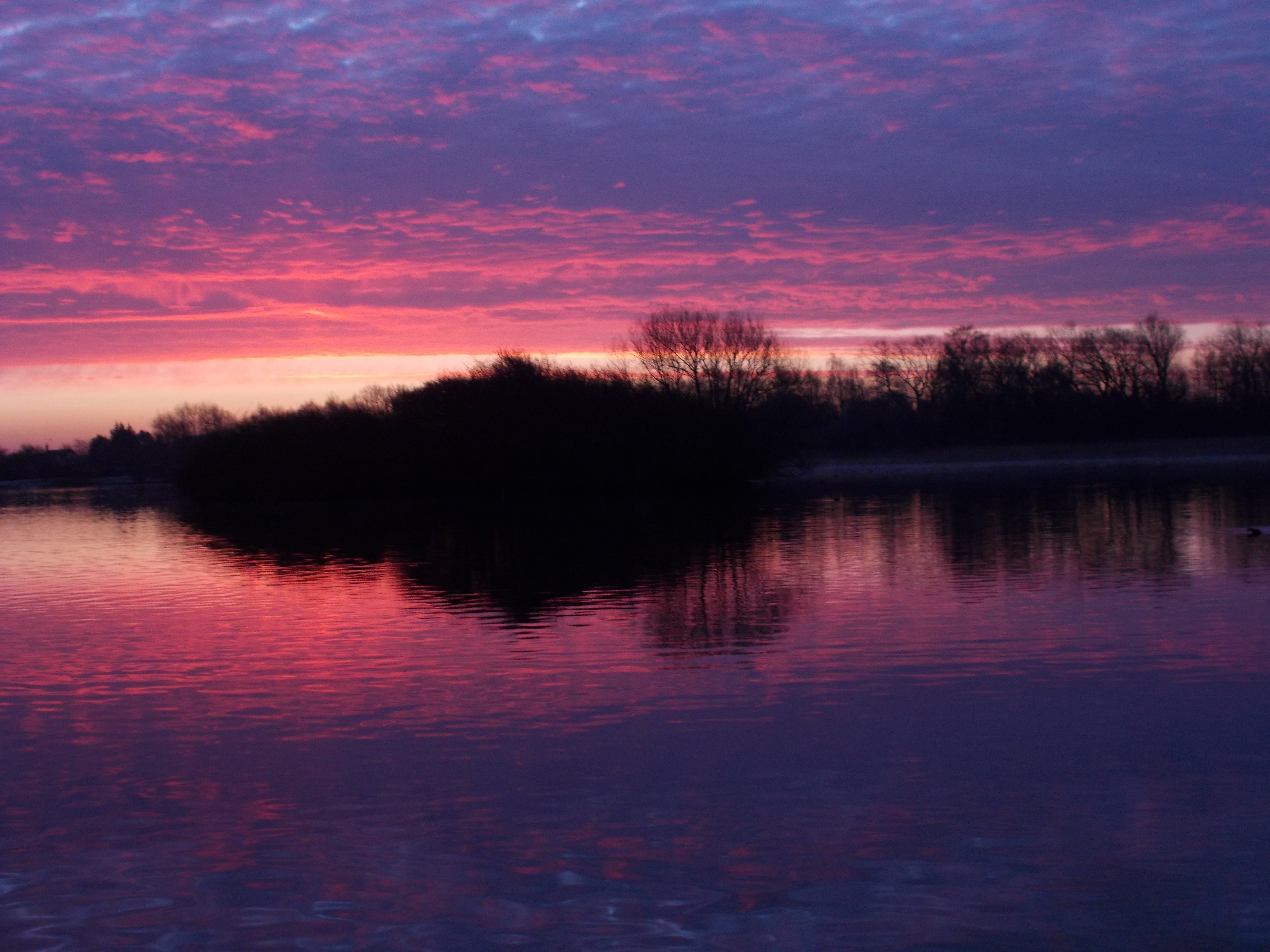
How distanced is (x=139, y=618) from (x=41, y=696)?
4.32 meters

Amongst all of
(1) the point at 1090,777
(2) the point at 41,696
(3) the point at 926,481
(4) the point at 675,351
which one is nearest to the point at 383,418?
(4) the point at 675,351

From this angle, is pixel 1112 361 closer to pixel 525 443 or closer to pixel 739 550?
pixel 525 443

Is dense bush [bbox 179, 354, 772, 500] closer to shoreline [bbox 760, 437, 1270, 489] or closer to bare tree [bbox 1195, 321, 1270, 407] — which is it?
shoreline [bbox 760, 437, 1270, 489]

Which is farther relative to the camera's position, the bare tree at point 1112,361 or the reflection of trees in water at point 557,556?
the bare tree at point 1112,361

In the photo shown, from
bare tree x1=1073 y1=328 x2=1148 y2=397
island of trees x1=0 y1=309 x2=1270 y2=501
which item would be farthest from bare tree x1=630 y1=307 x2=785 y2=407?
bare tree x1=1073 y1=328 x2=1148 y2=397

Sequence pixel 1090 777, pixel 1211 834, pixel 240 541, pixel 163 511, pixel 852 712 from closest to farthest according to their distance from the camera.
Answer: pixel 1211 834 < pixel 1090 777 < pixel 852 712 < pixel 240 541 < pixel 163 511

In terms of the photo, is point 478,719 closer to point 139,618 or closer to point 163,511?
point 139,618

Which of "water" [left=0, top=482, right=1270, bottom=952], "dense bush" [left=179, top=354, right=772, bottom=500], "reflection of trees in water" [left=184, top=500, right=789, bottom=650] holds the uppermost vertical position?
"dense bush" [left=179, top=354, right=772, bottom=500]

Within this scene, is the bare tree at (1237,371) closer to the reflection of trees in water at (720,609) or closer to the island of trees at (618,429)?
the island of trees at (618,429)

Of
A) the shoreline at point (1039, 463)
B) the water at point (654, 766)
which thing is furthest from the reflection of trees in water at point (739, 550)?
the shoreline at point (1039, 463)

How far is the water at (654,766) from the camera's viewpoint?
4.67 m

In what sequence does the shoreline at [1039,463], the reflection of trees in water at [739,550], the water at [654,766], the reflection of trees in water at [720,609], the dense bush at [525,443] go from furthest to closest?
the shoreline at [1039,463] < the dense bush at [525,443] < the reflection of trees in water at [739,550] < the reflection of trees in water at [720,609] < the water at [654,766]

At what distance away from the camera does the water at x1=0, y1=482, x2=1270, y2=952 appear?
→ 15.3 ft

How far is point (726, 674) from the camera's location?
29.8 ft
